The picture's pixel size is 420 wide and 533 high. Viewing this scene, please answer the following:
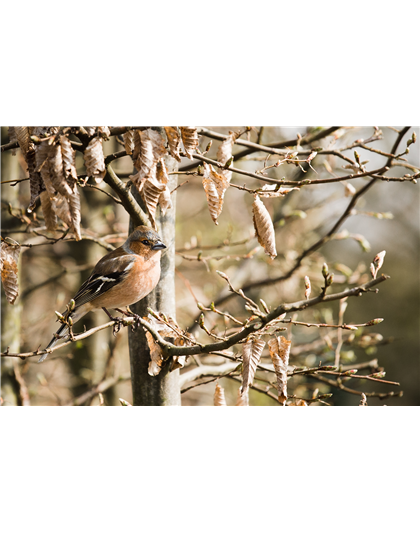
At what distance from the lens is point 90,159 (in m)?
1.54

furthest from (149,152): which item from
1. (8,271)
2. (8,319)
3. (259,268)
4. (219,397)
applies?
(259,268)

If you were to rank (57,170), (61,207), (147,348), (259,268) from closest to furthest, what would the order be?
(57,170), (61,207), (147,348), (259,268)

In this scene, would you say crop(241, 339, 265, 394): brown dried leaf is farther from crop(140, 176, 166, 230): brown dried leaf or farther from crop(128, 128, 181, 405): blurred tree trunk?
crop(128, 128, 181, 405): blurred tree trunk

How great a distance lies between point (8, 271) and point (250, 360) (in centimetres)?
97

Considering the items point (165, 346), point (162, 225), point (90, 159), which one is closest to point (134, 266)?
point (162, 225)

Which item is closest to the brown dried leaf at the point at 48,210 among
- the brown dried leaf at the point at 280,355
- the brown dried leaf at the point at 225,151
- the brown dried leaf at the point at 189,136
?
the brown dried leaf at the point at 189,136

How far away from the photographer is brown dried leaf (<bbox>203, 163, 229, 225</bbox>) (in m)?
1.69

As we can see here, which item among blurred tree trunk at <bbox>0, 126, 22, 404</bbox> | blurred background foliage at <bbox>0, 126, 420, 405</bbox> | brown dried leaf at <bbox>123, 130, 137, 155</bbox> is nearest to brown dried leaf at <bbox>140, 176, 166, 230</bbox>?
brown dried leaf at <bbox>123, 130, 137, 155</bbox>

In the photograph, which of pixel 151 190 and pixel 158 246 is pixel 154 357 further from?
pixel 151 190

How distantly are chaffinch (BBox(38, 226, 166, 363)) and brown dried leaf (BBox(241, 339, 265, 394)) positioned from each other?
2.48 ft

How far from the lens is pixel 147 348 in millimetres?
2387

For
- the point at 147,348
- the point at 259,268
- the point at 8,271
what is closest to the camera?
the point at 8,271

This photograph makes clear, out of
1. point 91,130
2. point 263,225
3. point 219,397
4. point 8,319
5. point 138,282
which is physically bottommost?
point 219,397
